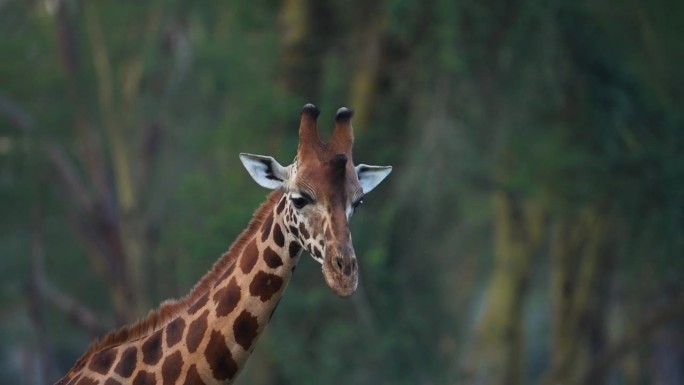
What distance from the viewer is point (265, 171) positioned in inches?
376

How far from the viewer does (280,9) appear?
93.1ft

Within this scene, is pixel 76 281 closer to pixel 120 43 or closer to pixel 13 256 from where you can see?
pixel 13 256

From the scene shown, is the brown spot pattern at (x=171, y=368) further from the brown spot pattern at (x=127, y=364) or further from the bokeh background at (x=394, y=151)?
the bokeh background at (x=394, y=151)

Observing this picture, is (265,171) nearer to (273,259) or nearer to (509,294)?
(273,259)

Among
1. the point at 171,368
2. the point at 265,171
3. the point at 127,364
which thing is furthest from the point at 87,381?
the point at 265,171

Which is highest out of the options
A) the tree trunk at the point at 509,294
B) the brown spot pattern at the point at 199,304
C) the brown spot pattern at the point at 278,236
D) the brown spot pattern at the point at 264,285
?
the brown spot pattern at the point at 278,236

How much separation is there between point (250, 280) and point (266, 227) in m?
0.34

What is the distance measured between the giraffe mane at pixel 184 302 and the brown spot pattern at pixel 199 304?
6cm

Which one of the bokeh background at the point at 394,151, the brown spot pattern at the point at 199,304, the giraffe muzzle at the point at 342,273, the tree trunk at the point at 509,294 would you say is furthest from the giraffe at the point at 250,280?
the tree trunk at the point at 509,294

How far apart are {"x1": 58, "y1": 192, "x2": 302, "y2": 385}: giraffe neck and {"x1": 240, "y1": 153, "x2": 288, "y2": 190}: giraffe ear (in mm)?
115

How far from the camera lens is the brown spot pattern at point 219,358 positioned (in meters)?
9.49

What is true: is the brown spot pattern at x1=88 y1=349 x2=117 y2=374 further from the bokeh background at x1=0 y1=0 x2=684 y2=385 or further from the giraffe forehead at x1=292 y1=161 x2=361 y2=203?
the bokeh background at x1=0 y1=0 x2=684 y2=385

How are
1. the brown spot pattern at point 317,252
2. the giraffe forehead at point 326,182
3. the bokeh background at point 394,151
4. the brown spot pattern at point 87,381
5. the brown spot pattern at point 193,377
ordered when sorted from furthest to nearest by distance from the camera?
the bokeh background at point 394,151
the brown spot pattern at point 87,381
the brown spot pattern at point 193,377
the giraffe forehead at point 326,182
the brown spot pattern at point 317,252

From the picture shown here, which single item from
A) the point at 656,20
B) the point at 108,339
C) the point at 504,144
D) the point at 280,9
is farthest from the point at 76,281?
the point at 108,339
